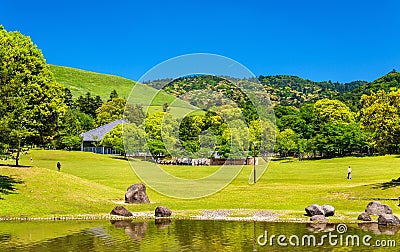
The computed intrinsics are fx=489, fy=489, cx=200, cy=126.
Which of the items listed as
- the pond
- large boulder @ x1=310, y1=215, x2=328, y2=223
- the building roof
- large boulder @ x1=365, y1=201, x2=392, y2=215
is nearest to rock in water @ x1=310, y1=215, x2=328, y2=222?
large boulder @ x1=310, y1=215, x2=328, y2=223

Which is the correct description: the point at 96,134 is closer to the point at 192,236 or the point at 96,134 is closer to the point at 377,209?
the point at 377,209

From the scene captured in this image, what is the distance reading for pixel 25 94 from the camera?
162 ft

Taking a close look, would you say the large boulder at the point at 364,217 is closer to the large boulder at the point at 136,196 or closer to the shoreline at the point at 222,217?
the shoreline at the point at 222,217

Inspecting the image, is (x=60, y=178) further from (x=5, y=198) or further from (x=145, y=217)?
(x=145, y=217)

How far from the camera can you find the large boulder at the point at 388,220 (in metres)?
31.3

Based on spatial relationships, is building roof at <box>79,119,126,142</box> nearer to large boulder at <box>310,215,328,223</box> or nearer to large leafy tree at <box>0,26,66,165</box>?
large leafy tree at <box>0,26,66,165</box>

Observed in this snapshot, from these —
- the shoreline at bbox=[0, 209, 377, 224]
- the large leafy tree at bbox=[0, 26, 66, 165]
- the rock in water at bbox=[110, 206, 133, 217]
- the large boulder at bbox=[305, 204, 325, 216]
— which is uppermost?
the large leafy tree at bbox=[0, 26, 66, 165]

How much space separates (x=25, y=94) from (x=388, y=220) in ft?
118

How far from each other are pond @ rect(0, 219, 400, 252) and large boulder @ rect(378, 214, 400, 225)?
27.8 inches

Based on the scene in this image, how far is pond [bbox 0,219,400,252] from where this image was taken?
24.3 metres

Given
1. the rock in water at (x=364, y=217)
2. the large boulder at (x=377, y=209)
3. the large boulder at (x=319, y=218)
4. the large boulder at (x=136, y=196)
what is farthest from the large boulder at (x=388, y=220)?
the large boulder at (x=136, y=196)

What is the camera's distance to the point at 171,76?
3806 centimetres

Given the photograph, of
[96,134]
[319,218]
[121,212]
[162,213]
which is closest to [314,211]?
[319,218]

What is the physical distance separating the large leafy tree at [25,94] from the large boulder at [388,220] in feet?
97.0
